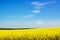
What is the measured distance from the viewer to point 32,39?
874cm

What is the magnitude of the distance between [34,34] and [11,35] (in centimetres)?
142

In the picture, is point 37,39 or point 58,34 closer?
point 37,39

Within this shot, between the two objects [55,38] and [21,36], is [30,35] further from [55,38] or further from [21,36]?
[55,38]

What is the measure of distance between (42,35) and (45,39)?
12.9 inches

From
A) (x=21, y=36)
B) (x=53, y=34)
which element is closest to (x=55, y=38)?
(x=53, y=34)

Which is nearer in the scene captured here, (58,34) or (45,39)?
(45,39)

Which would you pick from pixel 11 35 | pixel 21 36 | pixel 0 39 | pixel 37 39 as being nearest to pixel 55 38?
pixel 37 39

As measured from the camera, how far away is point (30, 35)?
29.3 feet

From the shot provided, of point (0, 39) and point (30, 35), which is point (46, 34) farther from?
point (0, 39)

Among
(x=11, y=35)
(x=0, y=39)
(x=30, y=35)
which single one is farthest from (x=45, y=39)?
(x=0, y=39)

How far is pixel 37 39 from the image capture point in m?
8.69

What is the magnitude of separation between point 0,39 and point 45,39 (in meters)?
2.73

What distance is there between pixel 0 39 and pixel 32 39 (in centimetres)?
196

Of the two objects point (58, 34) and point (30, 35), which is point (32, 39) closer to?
point (30, 35)
